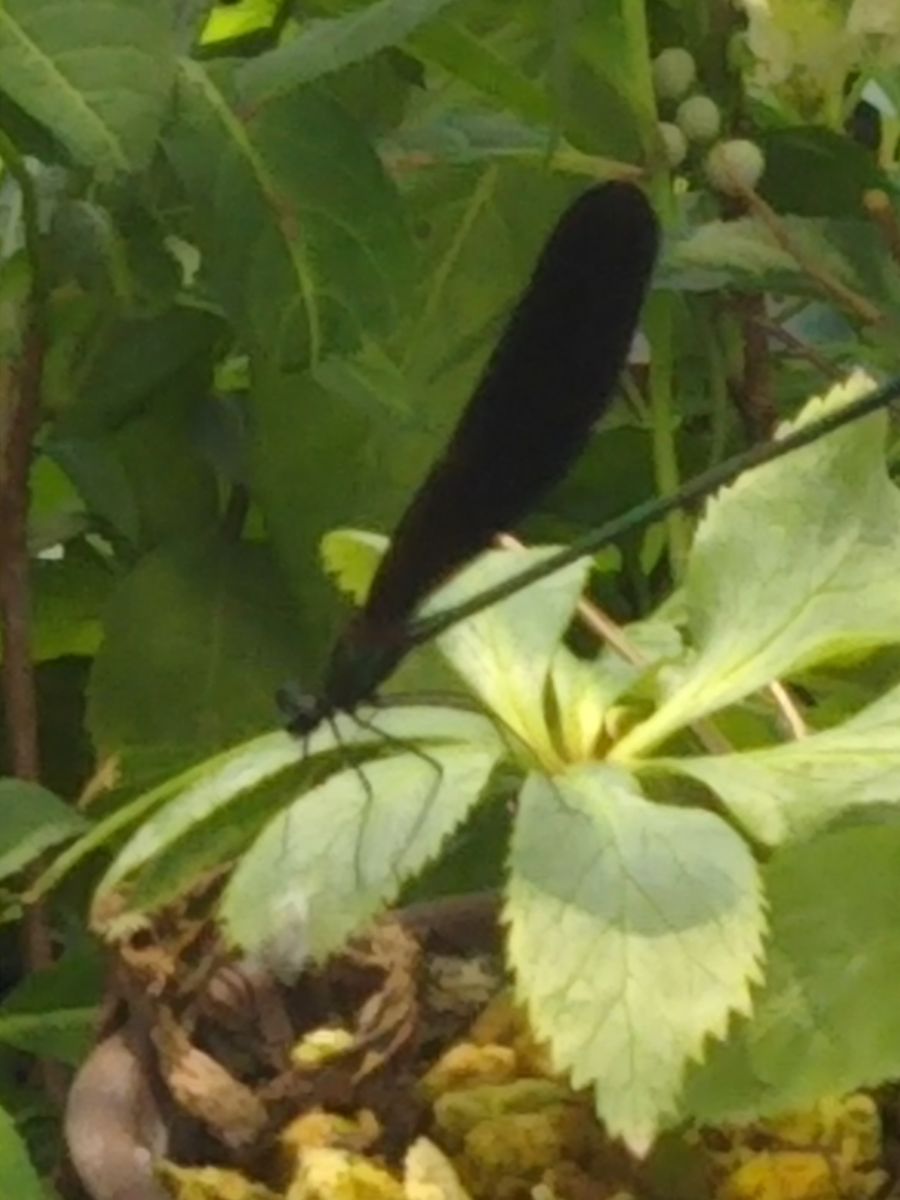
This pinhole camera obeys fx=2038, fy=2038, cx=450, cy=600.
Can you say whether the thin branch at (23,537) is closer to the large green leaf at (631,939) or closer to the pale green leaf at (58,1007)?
the pale green leaf at (58,1007)

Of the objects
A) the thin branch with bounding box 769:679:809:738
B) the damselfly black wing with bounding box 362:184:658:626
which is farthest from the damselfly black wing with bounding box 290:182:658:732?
the thin branch with bounding box 769:679:809:738

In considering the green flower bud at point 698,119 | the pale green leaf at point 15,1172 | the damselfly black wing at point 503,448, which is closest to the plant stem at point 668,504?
the damselfly black wing at point 503,448

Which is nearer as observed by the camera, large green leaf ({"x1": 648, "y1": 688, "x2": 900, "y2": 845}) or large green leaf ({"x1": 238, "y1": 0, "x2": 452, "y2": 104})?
large green leaf ({"x1": 648, "y1": 688, "x2": 900, "y2": 845})

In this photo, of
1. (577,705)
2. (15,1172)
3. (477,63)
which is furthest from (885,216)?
(15,1172)

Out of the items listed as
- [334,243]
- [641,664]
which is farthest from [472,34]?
[641,664]

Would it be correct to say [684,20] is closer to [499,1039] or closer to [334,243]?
[334,243]

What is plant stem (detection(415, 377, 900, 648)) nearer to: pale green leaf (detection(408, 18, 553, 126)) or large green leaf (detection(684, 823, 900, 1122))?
large green leaf (detection(684, 823, 900, 1122))
